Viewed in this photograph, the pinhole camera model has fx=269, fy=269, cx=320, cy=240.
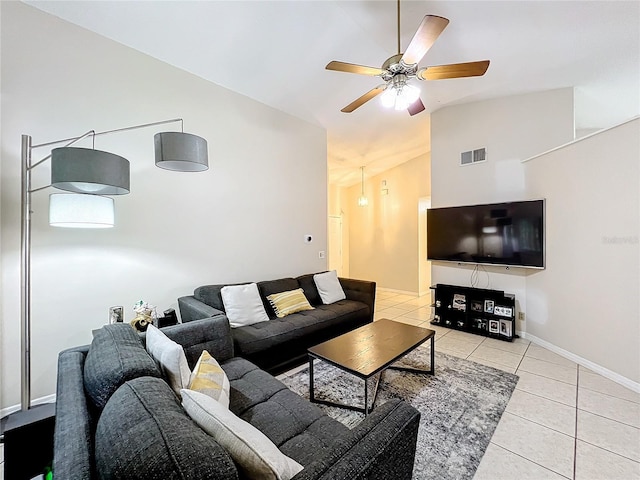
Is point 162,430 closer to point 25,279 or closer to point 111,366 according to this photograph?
point 111,366

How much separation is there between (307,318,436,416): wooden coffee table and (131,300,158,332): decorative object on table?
146cm

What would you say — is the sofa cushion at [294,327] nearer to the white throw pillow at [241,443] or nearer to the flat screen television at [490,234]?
the white throw pillow at [241,443]

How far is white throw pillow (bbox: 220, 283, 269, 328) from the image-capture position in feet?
9.12

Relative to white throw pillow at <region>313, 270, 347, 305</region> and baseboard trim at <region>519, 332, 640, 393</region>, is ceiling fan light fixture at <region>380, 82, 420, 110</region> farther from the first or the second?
→ baseboard trim at <region>519, 332, 640, 393</region>

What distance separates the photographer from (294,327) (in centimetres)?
279

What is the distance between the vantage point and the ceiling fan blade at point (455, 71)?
2.08 m

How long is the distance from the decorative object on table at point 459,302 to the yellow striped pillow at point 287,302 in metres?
2.33

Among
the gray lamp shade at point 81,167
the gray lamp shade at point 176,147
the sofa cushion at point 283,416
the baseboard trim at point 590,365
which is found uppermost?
the gray lamp shade at point 176,147

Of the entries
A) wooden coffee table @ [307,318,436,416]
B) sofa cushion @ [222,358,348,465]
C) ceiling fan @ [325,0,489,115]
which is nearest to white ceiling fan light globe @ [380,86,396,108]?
ceiling fan @ [325,0,489,115]

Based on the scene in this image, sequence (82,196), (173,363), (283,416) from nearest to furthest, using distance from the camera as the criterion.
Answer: (173,363)
(283,416)
(82,196)

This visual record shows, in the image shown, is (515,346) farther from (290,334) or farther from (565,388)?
(290,334)

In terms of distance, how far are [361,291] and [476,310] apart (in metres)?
1.72

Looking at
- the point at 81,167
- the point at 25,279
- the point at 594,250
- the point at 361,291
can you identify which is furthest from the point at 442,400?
the point at 25,279

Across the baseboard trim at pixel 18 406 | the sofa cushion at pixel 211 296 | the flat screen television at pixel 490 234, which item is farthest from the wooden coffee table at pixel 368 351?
the baseboard trim at pixel 18 406
